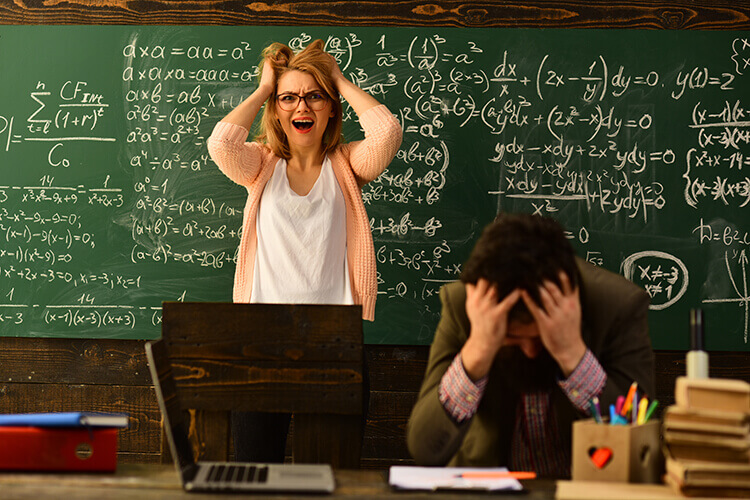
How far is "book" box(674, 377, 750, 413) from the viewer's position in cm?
104

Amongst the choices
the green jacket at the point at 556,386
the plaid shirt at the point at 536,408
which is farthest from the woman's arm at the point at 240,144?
the plaid shirt at the point at 536,408

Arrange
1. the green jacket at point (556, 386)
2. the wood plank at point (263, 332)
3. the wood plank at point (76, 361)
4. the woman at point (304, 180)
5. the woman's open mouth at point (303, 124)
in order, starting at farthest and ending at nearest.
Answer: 1. the wood plank at point (76, 361)
2. the woman's open mouth at point (303, 124)
3. the woman at point (304, 180)
4. the wood plank at point (263, 332)
5. the green jacket at point (556, 386)

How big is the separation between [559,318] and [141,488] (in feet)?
2.37

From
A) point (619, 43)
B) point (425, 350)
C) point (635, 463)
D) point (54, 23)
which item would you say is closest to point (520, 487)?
point (635, 463)

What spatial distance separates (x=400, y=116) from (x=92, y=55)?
1.39 m

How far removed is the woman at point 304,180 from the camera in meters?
2.32

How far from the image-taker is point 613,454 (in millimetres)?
1108

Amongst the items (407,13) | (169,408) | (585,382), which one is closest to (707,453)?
(585,382)

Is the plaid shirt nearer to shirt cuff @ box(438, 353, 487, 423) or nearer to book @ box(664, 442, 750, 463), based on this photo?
shirt cuff @ box(438, 353, 487, 423)

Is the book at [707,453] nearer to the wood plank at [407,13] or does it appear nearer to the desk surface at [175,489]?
the desk surface at [175,489]

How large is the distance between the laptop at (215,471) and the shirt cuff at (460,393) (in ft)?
0.81

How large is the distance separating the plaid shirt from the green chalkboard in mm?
1737

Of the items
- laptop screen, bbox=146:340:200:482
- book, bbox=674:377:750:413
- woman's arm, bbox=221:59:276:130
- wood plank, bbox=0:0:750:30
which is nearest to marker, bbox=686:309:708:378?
book, bbox=674:377:750:413

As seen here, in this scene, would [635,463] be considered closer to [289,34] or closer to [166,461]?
[166,461]
